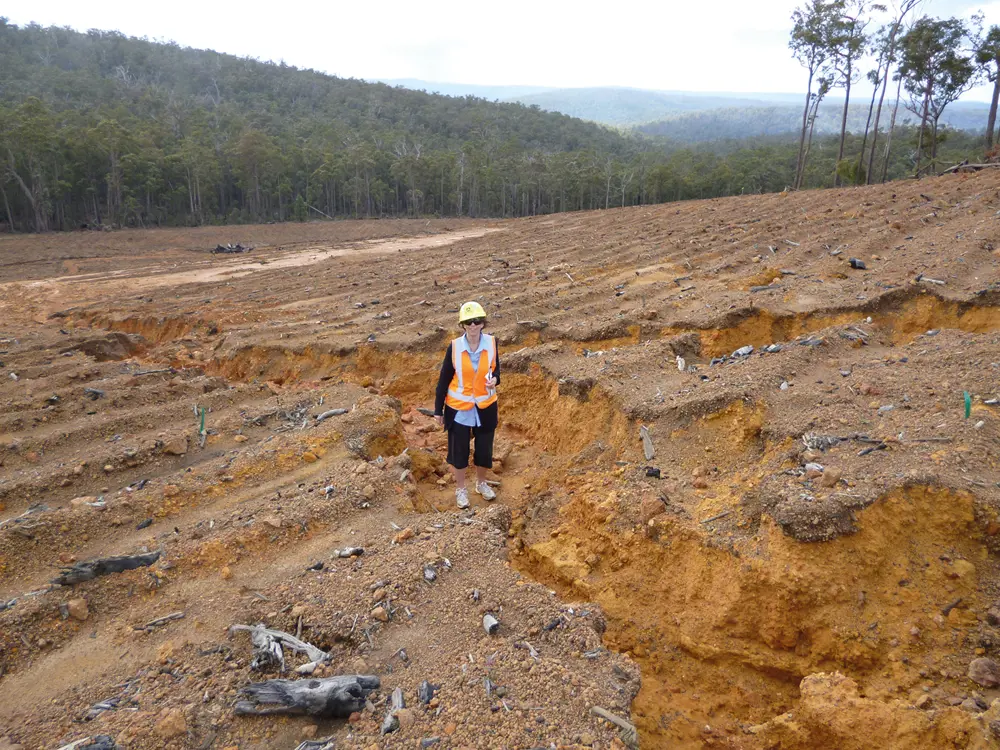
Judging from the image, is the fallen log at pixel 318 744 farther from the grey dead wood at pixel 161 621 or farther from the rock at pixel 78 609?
the rock at pixel 78 609

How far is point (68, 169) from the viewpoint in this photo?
27.8 meters

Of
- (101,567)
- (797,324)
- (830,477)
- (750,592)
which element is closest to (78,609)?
(101,567)

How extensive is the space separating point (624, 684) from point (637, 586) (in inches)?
34.7

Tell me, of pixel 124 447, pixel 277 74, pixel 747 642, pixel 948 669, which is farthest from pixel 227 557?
pixel 277 74

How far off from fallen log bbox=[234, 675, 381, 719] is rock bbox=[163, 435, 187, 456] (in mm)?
2509

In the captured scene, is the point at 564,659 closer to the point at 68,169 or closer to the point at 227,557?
the point at 227,557

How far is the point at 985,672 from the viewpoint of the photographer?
2.26 meters

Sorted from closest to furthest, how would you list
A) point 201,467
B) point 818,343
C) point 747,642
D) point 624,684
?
point 624,684
point 747,642
point 201,467
point 818,343

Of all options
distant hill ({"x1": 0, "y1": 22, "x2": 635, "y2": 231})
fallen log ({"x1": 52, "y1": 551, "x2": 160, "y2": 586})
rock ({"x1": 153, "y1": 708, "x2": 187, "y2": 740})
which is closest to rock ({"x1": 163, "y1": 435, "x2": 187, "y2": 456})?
fallen log ({"x1": 52, "y1": 551, "x2": 160, "y2": 586})

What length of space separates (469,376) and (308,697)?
2176 mm

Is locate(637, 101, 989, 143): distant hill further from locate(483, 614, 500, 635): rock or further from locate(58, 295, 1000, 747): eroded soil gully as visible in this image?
locate(483, 614, 500, 635): rock

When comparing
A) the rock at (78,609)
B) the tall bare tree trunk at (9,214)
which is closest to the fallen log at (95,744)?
the rock at (78,609)

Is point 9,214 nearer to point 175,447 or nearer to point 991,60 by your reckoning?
point 175,447

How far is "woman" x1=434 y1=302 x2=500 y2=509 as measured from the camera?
3.84 meters
